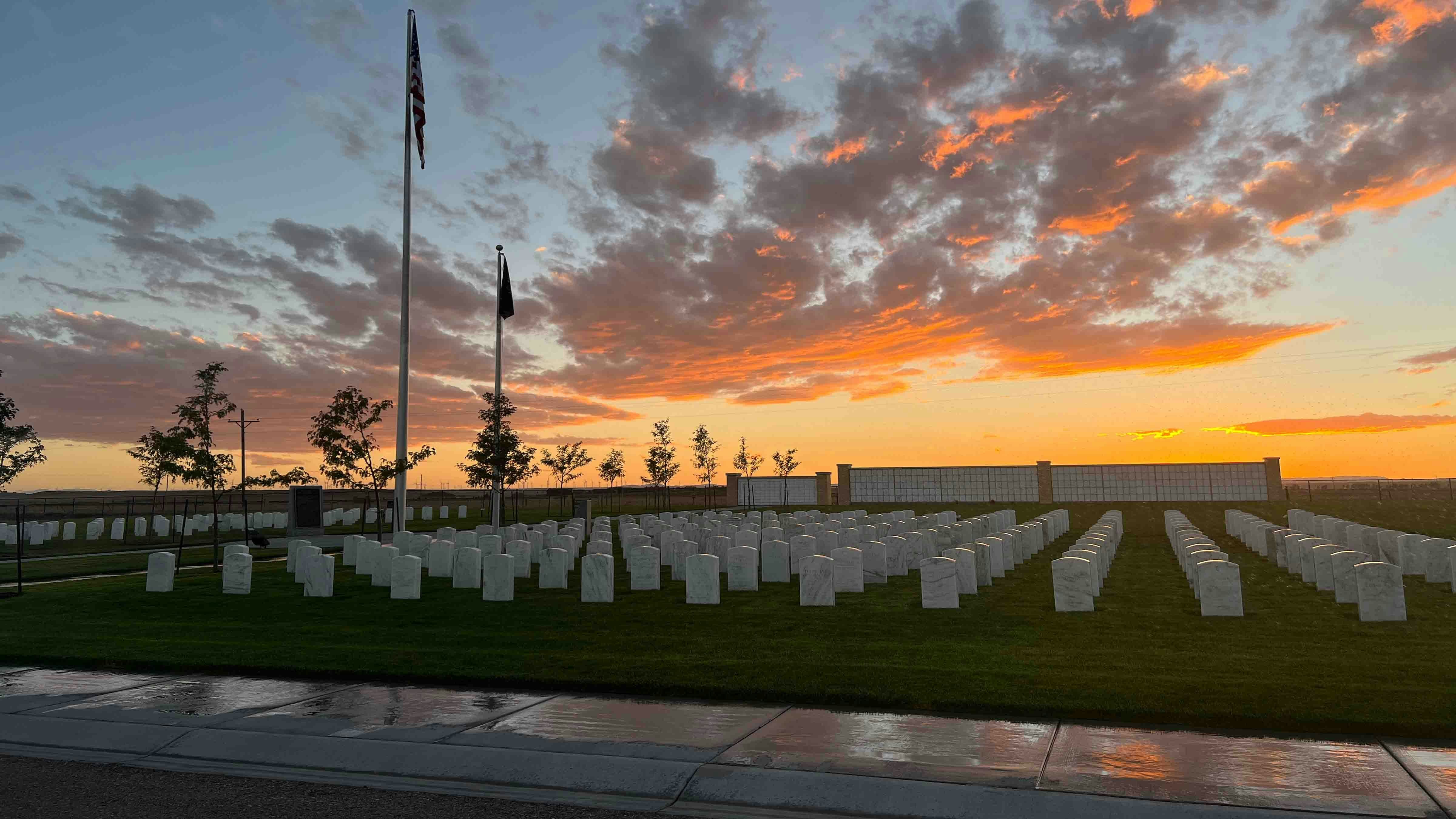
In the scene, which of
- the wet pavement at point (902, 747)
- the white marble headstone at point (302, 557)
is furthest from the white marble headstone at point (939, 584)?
the white marble headstone at point (302, 557)

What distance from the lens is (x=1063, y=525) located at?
3189 centimetres

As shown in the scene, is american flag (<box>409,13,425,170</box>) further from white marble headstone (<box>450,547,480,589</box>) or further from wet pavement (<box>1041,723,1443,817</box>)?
wet pavement (<box>1041,723,1443,817</box>)

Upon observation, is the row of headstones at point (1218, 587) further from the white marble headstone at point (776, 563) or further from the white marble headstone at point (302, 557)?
the white marble headstone at point (302, 557)

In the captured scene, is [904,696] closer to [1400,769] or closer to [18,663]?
[1400,769]

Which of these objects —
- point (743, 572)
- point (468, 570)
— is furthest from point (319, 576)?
point (743, 572)

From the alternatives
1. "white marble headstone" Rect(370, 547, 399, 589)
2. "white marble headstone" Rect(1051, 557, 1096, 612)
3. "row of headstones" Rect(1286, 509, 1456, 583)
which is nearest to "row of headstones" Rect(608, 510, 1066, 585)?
"white marble headstone" Rect(1051, 557, 1096, 612)

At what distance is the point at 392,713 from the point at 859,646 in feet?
16.8

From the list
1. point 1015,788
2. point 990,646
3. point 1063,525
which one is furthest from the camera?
point 1063,525

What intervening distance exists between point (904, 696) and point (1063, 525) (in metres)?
26.5

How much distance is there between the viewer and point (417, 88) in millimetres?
26188

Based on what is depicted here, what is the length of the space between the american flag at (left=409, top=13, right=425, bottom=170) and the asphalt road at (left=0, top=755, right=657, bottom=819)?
23360 millimetres

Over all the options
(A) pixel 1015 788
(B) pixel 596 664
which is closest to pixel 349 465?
(B) pixel 596 664

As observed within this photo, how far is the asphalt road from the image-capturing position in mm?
5375

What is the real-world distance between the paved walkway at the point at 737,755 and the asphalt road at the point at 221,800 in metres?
0.17
